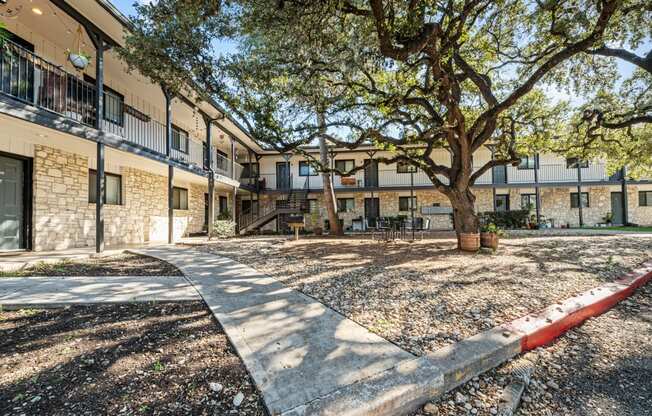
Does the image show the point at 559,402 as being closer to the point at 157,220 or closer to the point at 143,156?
the point at 143,156

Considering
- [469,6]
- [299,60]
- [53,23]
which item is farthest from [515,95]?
[53,23]

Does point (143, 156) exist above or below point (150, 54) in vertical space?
below

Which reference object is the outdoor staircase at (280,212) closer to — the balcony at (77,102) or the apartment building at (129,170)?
the apartment building at (129,170)

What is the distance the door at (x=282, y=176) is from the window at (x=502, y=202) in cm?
1393

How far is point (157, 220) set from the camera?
12500 mm

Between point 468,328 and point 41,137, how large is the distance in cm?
1032

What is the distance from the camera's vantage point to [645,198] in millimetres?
18266

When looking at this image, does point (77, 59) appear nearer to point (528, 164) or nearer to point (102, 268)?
point (102, 268)

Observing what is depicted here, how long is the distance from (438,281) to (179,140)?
525 inches

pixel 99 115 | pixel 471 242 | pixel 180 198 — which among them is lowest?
pixel 471 242

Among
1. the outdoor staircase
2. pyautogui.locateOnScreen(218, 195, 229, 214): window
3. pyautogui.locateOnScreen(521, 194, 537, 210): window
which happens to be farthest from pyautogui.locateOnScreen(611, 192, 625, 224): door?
pyautogui.locateOnScreen(218, 195, 229, 214): window

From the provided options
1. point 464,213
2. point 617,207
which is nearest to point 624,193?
point 617,207

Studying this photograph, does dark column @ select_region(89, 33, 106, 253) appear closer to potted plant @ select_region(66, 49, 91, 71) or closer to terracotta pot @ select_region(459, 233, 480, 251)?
potted plant @ select_region(66, 49, 91, 71)

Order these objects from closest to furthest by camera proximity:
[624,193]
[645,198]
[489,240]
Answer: [489,240] < [624,193] < [645,198]
